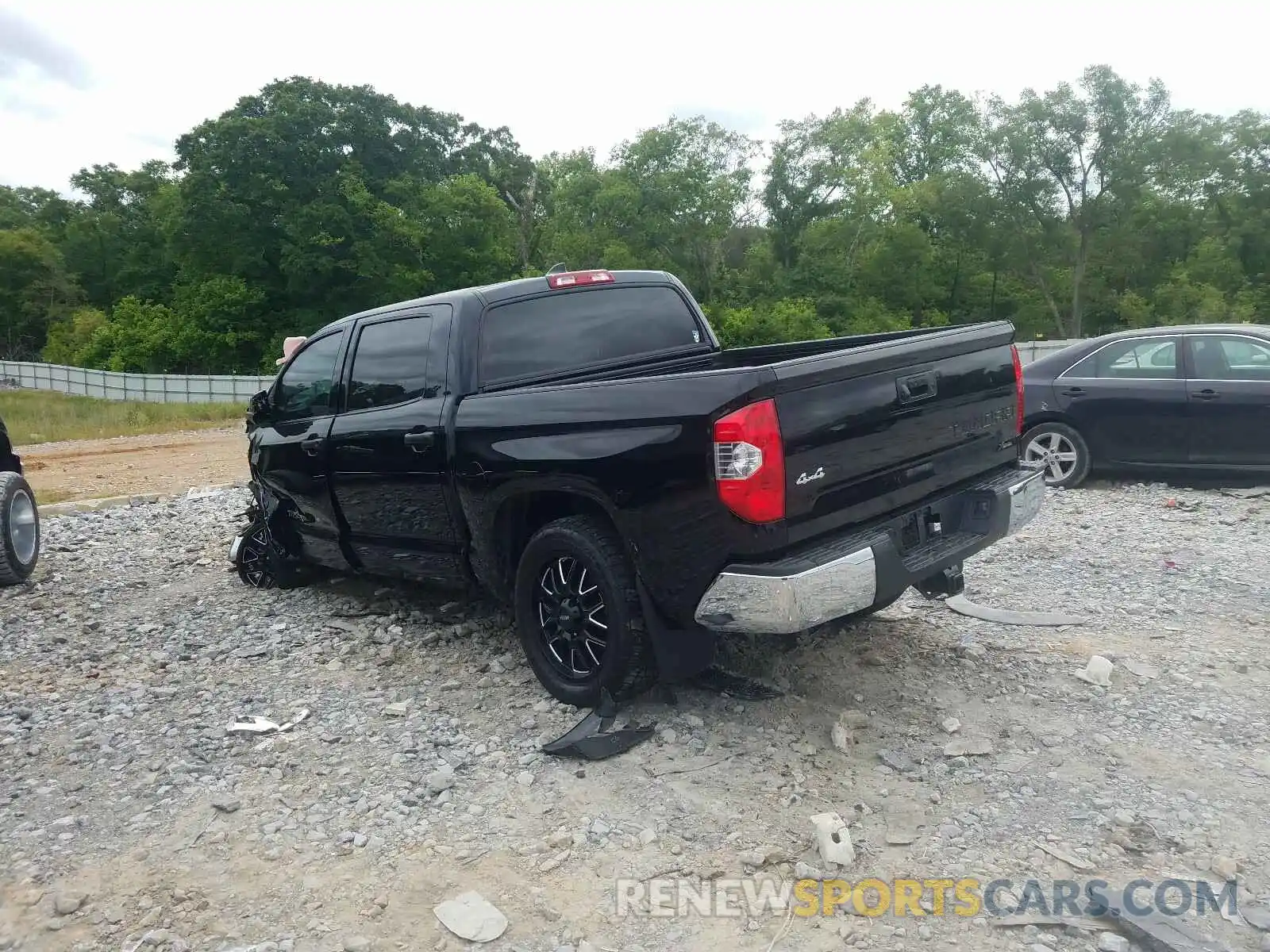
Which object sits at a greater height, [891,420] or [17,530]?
[891,420]

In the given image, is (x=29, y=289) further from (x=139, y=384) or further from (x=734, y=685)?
(x=734, y=685)

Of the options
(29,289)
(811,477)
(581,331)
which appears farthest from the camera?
(29,289)

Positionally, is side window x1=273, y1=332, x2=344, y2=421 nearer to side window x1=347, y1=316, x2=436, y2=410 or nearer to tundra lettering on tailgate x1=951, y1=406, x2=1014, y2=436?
side window x1=347, y1=316, x2=436, y2=410

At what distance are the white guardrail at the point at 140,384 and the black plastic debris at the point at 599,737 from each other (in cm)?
2703

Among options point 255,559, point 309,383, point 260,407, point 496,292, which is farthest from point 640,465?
point 255,559

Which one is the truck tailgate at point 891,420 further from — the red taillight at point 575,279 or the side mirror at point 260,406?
the side mirror at point 260,406

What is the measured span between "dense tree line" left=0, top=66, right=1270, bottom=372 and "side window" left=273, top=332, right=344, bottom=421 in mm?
27968

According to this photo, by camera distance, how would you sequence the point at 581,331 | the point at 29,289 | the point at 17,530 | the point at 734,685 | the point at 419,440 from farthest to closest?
the point at 29,289
the point at 17,530
the point at 581,331
the point at 419,440
the point at 734,685

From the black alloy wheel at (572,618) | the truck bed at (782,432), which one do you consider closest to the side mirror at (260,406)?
the truck bed at (782,432)

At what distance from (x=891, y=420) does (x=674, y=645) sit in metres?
1.24

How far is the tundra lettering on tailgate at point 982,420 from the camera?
4.20 metres

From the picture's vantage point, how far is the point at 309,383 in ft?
19.3

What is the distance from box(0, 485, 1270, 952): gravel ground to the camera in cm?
293

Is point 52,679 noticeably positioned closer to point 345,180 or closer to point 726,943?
point 726,943
